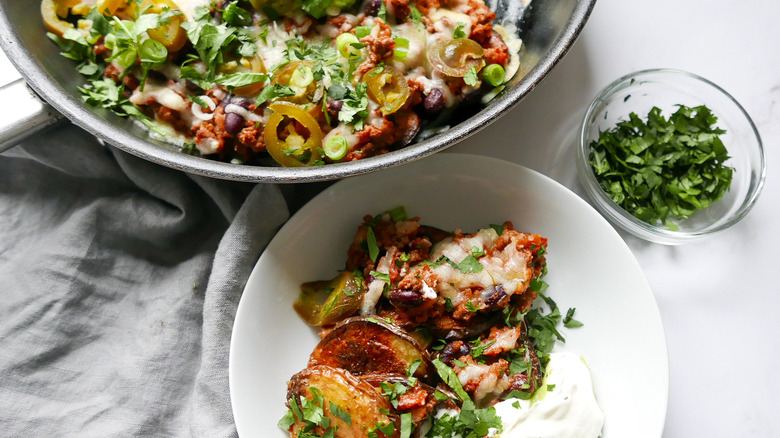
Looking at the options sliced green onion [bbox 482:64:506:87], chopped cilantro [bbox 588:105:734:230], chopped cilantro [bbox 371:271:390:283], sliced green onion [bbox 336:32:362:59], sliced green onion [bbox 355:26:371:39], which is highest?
sliced green onion [bbox 355:26:371:39]

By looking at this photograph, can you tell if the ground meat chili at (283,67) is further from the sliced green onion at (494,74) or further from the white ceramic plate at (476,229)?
the white ceramic plate at (476,229)

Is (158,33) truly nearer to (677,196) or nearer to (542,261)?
(542,261)

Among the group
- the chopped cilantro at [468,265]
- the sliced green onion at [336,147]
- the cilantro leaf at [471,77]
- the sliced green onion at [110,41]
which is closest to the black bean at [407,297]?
the chopped cilantro at [468,265]

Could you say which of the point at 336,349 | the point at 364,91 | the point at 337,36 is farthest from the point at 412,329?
the point at 337,36

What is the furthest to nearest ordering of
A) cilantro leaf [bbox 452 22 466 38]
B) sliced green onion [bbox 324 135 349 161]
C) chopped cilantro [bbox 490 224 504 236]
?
chopped cilantro [bbox 490 224 504 236], cilantro leaf [bbox 452 22 466 38], sliced green onion [bbox 324 135 349 161]

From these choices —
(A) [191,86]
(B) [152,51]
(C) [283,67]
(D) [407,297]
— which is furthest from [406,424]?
(B) [152,51]

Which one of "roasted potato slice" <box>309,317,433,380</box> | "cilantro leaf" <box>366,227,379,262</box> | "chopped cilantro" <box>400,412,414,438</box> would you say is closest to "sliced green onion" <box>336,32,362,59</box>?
"cilantro leaf" <box>366,227,379,262</box>

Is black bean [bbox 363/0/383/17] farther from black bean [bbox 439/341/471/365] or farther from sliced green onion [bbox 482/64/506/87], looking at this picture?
black bean [bbox 439/341/471/365]
